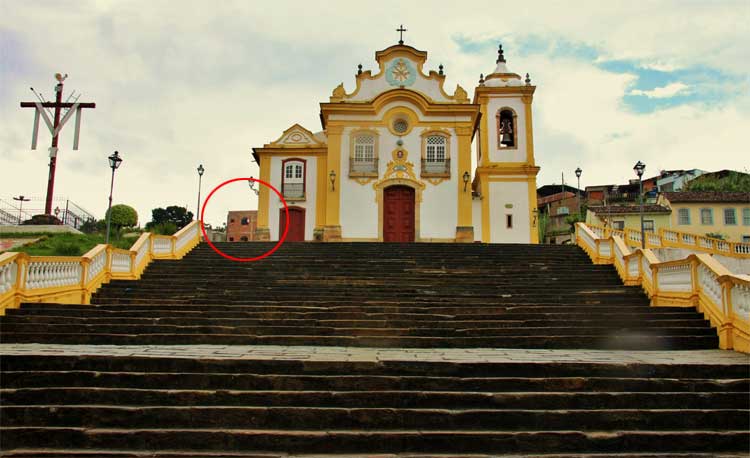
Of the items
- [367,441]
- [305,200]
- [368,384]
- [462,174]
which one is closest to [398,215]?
[462,174]

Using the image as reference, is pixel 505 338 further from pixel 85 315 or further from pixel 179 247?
pixel 179 247

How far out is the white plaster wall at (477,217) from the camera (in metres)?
24.2

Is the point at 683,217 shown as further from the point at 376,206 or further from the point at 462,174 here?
the point at 376,206

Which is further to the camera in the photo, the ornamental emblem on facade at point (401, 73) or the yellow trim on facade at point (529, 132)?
the yellow trim on facade at point (529, 132)

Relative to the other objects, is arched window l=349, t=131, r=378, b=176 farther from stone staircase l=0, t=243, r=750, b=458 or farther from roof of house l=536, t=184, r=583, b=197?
roof of house l=536, t=184, r=583, b=197

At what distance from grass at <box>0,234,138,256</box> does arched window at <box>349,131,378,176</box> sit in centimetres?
1054

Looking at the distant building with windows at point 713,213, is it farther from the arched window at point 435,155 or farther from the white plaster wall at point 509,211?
the arched window at point 435,155

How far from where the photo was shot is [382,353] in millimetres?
7352

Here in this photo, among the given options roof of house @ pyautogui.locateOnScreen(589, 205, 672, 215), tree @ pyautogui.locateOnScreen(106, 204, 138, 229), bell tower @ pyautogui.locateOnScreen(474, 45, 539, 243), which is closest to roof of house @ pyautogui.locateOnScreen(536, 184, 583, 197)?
roof of house @ pyautogui.locateOnScreen(589, 205, 672, 215)

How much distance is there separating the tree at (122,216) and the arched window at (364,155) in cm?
1329

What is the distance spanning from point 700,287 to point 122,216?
1056 inches

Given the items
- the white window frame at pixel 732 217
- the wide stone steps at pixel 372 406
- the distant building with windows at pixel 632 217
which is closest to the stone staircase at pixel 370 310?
the wide stone steps at pixel 372 406

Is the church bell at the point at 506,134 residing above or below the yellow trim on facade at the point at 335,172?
above

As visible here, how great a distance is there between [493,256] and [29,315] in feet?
38.6
